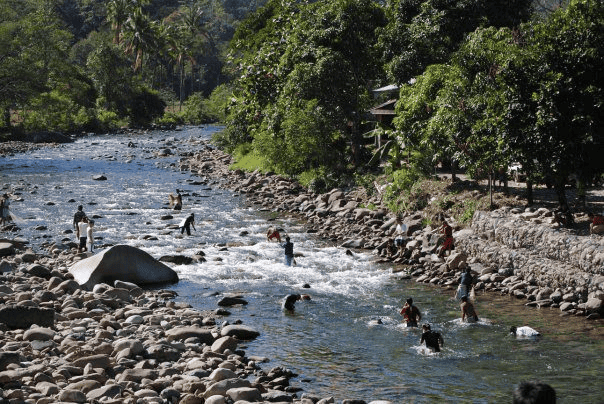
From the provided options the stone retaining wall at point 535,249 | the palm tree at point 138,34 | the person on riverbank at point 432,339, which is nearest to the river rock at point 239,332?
the person on riverbank at point 432,339

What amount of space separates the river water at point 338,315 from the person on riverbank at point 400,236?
52.3 inches

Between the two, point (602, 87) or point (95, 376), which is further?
point (602, 87)

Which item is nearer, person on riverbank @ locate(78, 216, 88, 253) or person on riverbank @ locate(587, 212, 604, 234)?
person on riverbank @ locate(587, 212, 604, 234)

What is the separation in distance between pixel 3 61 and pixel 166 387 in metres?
60.5

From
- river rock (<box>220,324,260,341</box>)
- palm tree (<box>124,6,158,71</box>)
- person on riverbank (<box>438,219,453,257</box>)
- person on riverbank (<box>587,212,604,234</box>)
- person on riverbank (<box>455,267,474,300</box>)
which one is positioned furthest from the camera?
palm tree (<box>124,6,158,71</box>)

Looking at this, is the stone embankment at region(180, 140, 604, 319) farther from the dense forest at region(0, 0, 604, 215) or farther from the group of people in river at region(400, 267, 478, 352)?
the group of people in river at region(400, 267, 478, 352)

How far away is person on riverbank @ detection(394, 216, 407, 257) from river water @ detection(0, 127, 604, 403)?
133 cm

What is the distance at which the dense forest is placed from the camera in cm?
2494

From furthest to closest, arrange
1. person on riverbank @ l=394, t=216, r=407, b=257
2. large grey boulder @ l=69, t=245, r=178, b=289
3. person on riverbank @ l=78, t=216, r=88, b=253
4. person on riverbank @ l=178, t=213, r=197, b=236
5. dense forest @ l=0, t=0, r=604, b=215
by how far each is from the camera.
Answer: person on riverbank @ l=178, t=213, r=197, b=236, person on riverbank @ l=78, t=216, r=88, b=253, person on riverbank @ l=394, t=216, r=407, b=257, dense forest @ l=0, t=0, r=604, b=215, large grey boulder @ l=69, t=245, r=178, b=289

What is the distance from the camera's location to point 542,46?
25.2 m

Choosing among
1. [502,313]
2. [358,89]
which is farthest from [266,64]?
[502,313]

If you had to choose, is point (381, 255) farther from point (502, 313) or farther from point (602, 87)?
point (602, 87)

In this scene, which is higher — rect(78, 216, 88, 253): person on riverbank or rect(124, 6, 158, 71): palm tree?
rect(124, 6, 158, 71): palm tree

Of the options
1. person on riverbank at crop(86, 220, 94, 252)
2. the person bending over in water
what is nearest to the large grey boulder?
person on riverbank at crop(86, 220, 94, 252)
